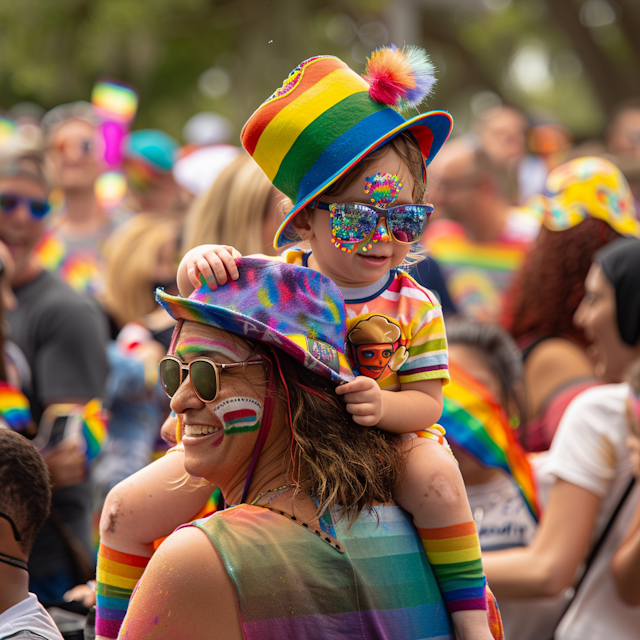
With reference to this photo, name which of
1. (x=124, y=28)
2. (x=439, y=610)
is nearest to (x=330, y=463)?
(x=439, y=610)

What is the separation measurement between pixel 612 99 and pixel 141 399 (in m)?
18.0

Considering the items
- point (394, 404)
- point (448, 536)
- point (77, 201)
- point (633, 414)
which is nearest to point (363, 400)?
point (394, 404)

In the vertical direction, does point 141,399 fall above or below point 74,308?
below

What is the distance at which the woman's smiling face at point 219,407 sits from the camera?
1908 mm

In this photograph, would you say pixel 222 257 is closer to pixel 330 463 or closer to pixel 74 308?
pixel 330 463

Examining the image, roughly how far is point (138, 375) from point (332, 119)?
2899mm

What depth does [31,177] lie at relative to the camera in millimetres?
4688

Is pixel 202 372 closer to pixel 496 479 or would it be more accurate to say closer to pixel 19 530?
pixel 19 530

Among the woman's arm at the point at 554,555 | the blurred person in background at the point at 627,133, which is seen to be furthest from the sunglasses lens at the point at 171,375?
the blurred person in background at the point at 627,133

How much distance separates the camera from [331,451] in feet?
6.30

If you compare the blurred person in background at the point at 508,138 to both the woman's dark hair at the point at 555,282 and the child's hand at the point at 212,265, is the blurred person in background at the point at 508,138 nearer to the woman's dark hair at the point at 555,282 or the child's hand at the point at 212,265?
the woman's dark hair at the point at 555,282

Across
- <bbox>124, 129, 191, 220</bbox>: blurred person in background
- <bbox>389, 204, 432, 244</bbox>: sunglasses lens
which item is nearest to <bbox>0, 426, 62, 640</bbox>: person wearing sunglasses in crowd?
<bbox>389, 204, 432, 244</bbox>: sunglasses lens

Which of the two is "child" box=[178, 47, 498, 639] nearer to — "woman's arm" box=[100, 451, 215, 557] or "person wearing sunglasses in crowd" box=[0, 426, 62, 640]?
"woman's arm" box=[100, 451, 215, 557]

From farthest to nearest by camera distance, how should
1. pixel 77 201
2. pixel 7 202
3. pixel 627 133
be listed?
pixel 627 133 < pixel 77 201 < pixel 7 202
